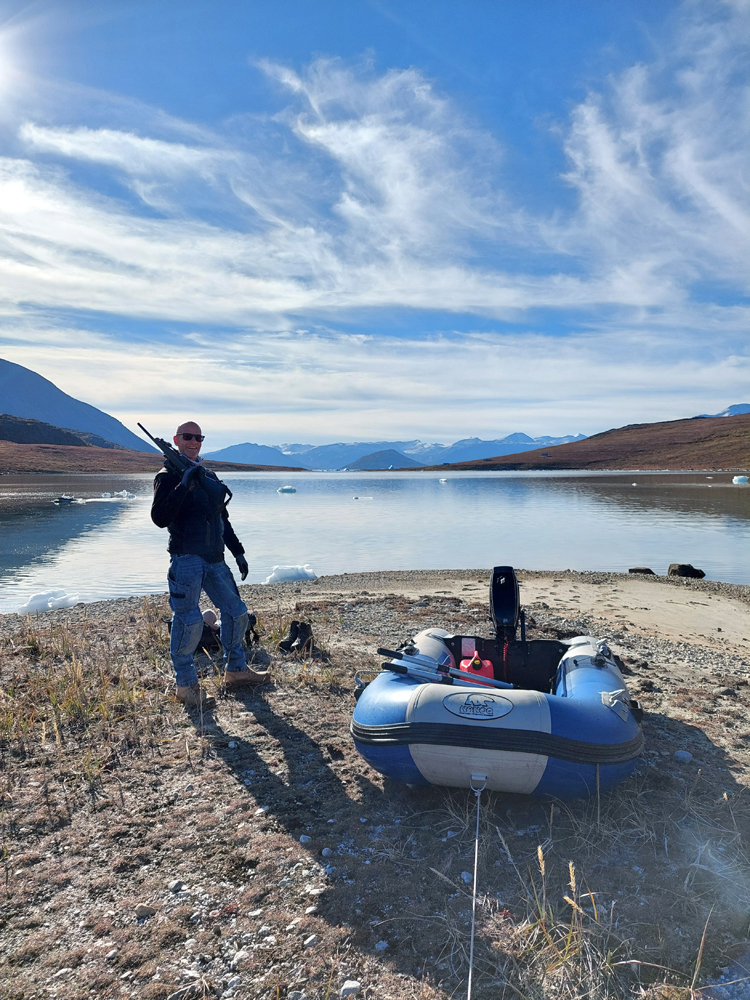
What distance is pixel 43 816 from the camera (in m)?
3.92

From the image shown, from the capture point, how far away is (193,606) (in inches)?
215

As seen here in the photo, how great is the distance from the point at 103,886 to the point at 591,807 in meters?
3.19

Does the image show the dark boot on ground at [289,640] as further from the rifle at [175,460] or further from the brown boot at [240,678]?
the rifle at [175,460]

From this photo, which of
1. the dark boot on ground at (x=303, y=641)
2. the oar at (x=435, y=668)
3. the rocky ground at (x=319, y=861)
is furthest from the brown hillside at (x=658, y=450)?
the rocky ground at (x=319, y=861)

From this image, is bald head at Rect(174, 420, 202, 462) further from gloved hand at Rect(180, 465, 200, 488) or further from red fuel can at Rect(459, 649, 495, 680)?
red fuel can at Rect(459, 649, 495, 680)

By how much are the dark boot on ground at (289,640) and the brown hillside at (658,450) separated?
354 ft

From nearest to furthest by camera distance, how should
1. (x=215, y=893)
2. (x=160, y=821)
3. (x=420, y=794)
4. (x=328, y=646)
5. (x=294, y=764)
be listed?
(x=215, y=893), (x=160, y=821), (x=420, y=794), (x=294, y=764), (x=328, y=646)

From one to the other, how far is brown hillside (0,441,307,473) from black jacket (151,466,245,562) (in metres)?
114

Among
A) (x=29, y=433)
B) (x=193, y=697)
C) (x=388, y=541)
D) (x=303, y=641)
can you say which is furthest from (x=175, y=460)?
(x=29, y=433)

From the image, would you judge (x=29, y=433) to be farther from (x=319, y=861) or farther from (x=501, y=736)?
(x=501, y=736)

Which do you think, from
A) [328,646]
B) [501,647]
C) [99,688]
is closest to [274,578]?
[328,646]

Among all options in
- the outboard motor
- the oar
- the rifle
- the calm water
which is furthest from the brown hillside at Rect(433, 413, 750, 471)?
the rifle

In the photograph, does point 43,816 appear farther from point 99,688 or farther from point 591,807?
Result: point 591,807

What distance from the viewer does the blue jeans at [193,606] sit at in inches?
211
